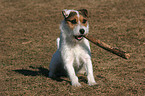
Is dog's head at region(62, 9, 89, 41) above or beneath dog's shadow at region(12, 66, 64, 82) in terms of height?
above

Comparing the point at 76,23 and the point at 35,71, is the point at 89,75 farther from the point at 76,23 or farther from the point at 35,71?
the point at 35,71

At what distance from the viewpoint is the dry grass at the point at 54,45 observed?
260 inches

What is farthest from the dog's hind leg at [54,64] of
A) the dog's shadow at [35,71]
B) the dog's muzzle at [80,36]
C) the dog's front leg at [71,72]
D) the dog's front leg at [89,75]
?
the dog's muzzle at [80,36]

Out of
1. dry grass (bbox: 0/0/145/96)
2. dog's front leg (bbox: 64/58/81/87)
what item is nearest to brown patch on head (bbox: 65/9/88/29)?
dog's front leg (bbox: 64/58/81/87)

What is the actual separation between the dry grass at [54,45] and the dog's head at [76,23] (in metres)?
1.35

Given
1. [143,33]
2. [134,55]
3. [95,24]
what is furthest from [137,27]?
[134,55]

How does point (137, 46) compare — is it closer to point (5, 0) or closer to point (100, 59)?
point (100, 59)

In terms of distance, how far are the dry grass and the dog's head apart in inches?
53.0

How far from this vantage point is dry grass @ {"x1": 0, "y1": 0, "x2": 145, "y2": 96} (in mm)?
6613

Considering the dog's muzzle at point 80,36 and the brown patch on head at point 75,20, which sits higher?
the brown patch on head at point 75,20

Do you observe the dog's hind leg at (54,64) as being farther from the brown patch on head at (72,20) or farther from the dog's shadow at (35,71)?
the brown patch on head at (72,20)

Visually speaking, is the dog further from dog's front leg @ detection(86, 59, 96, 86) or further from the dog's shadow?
the dog's shadow

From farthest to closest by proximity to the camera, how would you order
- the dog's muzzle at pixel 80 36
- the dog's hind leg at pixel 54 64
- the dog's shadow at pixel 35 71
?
1. the dog's shadow at pixel 35 71
2. the dog's hind leg at pixel 54 64
3. the dog's muzzle at pixel 80 36

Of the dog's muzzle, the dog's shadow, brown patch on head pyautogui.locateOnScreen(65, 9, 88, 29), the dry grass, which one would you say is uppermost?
brown patch on head pyautogui.locateOnScreen(65, 9, 88, 29)
